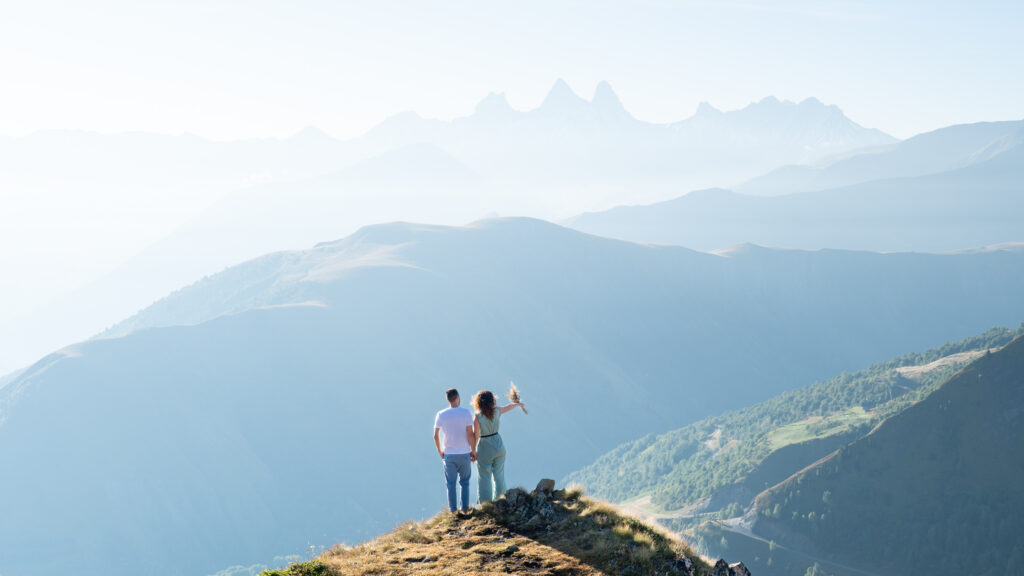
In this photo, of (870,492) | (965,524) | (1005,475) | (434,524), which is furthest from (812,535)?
(434,524)

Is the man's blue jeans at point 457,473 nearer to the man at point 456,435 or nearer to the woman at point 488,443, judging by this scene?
the man at point 456,435

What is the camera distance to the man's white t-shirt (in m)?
20.1

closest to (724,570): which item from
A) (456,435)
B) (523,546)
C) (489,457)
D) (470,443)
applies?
(523,546)

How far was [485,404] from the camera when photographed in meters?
20.5

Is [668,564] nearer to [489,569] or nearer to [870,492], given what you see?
[489,569]

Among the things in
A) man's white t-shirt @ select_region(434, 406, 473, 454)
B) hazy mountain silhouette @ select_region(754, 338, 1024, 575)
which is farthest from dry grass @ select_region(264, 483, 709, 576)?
hazy mountain silhouette @ select_region(754, 338, 1024, 575)

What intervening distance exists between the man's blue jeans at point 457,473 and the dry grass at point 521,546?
1.51ft

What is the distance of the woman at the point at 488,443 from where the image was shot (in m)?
20.5

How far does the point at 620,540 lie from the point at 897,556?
14356cm

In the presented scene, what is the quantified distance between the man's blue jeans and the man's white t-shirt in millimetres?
221

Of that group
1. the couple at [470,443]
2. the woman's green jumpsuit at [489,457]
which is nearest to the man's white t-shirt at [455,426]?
the couple at [470,443]

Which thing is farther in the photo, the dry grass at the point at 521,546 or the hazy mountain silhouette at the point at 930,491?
the hazy mountain silhouette at the point at 930,491

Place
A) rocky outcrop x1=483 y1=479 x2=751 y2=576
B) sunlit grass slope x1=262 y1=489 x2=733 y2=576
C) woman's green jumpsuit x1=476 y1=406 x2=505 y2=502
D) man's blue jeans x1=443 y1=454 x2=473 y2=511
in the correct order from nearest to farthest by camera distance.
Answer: sunlit grass slope x1=262 y1=489 x2=733 y2=576 < rocky outcrop x1=483 y1=479 x2=751 y2=576 < man's blue jeans x1=443 y1=454 x2=473 y2=511 < woman's green jumpsuit x1=476 y1=406 x2=505 y2=502

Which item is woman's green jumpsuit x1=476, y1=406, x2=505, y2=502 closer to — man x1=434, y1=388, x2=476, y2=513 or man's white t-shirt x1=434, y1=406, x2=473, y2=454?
man x1=434, y1=388, x2=476, y2=513
